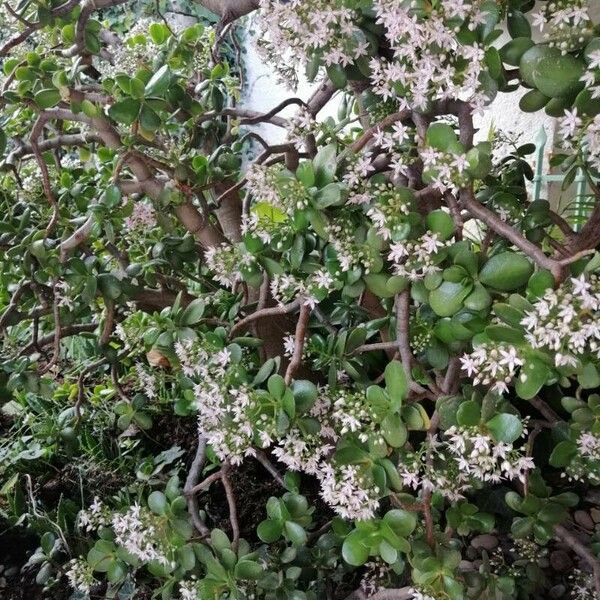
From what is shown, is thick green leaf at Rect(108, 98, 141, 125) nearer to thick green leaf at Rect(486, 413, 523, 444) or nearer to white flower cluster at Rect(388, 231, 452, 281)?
white flower cluster at Rect(388, 231, 452, 281)

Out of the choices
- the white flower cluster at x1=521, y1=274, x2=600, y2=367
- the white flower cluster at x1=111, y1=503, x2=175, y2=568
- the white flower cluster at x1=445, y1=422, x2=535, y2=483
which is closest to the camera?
the white flower cluster at x1=521, y1=274, x2=600, y2=367

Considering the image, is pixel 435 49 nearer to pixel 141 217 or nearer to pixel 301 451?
pixel 301 451

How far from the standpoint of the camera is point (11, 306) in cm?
96

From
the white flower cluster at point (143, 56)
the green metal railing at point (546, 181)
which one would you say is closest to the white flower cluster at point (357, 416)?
the white flower cluster at point (143, 56)

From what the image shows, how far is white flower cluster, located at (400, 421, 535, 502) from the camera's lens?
0.60m

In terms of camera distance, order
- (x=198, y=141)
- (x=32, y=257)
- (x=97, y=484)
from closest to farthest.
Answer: (x=32, y=257), (x=198, y=141), (x=97, y=484)

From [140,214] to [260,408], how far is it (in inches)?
17.7

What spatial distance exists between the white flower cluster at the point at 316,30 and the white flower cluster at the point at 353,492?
425mm

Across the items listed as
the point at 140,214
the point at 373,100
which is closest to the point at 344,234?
the point at 373,100

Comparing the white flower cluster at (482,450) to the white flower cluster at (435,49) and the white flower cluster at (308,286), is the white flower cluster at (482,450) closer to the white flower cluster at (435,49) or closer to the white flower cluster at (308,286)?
→ the white flower cluster at (308,286)

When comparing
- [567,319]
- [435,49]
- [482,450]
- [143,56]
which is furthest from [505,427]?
[143,56]

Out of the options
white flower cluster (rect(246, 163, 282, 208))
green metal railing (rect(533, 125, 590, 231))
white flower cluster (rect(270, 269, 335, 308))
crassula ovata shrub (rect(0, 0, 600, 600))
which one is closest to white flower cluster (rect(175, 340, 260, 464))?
crassula ovata shrub (rect(0, 0, 600, 600))

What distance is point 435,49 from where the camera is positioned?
0.55 metres

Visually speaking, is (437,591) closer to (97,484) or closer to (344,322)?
(344,322)
